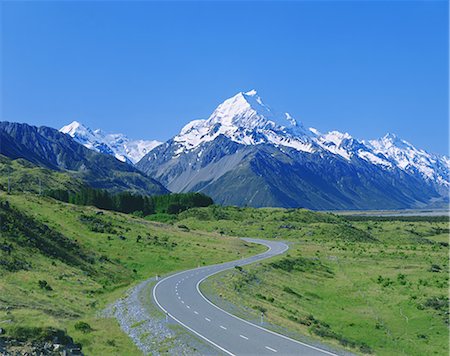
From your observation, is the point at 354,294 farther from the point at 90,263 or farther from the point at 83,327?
the point at 83,327

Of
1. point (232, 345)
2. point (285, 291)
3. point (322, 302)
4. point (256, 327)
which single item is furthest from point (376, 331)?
point (232, 345)

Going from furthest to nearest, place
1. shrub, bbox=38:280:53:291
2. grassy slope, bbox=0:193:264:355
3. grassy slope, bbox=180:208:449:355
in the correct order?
grassy slope, bbox=180:208:449:355 → shrub, bbox=38:280:53:291 → grassy slope, bbox=0:193:264:355

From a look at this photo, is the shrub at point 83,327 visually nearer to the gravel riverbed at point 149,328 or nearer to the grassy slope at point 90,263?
the grassy slope at point 90,263

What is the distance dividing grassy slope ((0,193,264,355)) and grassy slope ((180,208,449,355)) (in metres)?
14.7

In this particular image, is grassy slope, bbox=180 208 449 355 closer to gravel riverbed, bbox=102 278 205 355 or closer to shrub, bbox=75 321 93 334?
gravel riverbed, bbox=102 278 205 355

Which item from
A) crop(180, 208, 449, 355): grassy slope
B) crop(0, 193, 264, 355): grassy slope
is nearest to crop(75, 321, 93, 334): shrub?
crop(0, 193, 264, 355): grassy slope

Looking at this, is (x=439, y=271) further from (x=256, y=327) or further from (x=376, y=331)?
(x=256, y=327)

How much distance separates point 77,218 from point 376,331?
68.6 meters

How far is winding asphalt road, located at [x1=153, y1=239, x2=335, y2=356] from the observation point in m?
34.7

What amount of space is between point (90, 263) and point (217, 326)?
129 ft

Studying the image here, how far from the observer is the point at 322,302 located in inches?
2756

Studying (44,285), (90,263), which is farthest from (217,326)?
(90,263)

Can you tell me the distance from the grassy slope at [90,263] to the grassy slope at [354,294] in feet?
48.1

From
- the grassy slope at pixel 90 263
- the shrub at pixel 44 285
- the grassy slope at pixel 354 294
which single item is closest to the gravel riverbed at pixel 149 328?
the grassy slope at pixel 90 263
